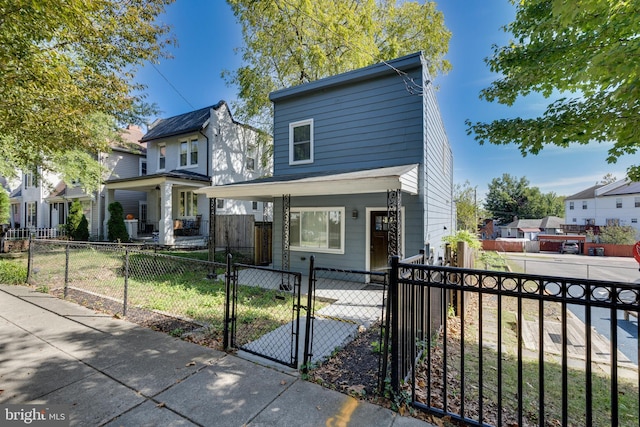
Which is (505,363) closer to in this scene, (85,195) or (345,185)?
(345,185)

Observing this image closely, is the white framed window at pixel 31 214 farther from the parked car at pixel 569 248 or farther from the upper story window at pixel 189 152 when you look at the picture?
the parked car at pixel 569 248

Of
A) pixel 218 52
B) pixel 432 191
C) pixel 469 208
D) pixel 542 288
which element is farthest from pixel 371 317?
pixel 469 208

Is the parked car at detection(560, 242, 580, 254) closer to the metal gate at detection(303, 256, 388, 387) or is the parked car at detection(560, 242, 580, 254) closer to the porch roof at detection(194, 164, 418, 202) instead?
the metal gate at detection(303, 256, 388, 387)

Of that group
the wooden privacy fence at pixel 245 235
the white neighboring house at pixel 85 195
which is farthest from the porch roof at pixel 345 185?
the white neighboring house at pixel 85 195

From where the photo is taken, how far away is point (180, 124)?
16703 mm

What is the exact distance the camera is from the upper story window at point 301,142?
935 centimetres

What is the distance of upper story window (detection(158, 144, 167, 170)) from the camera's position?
1680 centimetres

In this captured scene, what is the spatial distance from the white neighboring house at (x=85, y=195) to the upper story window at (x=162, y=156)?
1.86 m

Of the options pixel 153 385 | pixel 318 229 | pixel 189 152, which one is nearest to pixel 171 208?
pixel 189 152

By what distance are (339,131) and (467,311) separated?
6.09 metres

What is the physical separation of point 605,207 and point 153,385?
47.5 m

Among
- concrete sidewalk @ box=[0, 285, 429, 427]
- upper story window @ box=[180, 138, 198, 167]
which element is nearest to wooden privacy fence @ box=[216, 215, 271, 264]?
upper story window @ box=[180, 138, 198, 167]

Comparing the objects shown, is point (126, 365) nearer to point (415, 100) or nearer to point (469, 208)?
point (415, 100)

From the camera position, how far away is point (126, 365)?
10.5 ft
